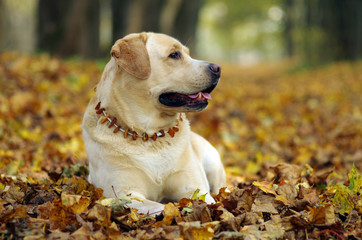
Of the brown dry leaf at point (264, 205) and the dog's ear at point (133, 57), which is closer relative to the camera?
the brown dry leaf at point (264, 205)

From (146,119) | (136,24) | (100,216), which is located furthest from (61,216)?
(136,24)

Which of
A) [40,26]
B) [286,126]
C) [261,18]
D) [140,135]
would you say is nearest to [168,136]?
[140,135]

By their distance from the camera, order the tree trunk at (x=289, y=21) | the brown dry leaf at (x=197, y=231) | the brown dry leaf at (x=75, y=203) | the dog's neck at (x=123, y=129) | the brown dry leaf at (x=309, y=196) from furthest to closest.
→ the tree trunk at (x=289, y=21), the dog's neck at (x=123, y=129), the brown dry leaf at (x=309, y=196), the brown dry leaf at (x=75, y=203), the brown dry leaf at (x=197, y=231)

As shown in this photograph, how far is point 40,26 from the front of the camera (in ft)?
39.8

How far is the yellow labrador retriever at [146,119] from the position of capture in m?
3.34

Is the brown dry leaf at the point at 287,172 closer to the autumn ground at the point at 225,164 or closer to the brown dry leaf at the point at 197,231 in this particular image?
the autumn ground at the point at 225,164

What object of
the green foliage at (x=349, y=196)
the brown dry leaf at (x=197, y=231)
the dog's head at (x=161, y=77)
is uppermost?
the dog's head at (x=161, y=77)

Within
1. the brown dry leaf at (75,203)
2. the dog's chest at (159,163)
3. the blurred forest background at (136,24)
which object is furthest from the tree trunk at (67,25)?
the brown dry leaf at (75,203)

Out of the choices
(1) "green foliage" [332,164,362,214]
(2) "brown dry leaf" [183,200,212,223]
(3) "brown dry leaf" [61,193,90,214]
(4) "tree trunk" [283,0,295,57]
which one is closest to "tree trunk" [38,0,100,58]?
(3) "brown dry leaf" [61,193,90,214]

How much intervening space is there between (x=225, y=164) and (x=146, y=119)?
8.79 ft

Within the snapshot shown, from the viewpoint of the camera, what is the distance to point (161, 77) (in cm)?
348

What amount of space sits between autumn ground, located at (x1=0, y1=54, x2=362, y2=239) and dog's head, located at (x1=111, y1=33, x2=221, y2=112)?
0.82m

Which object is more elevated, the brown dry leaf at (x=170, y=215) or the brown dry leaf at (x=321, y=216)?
the brown dry leaf at (x=321, y=216)

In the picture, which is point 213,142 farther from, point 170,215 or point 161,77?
point 170,215
